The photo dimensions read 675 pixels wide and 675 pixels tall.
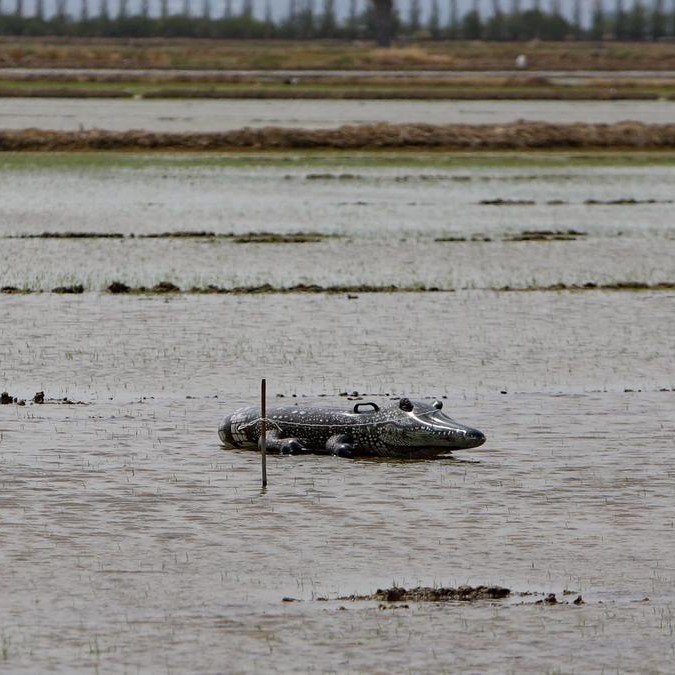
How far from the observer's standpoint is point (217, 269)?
2389 cm

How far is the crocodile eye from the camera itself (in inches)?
465

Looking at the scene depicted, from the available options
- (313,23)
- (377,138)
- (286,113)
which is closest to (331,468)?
(377,138)

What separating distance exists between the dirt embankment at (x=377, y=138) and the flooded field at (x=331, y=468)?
2078 centimetres

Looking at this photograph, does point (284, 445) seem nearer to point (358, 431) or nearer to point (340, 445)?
point (340, 445)

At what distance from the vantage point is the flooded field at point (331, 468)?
8469mm

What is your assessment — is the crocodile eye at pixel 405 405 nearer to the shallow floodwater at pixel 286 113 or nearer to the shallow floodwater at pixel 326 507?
the shallow floodwater at pixel 326 507

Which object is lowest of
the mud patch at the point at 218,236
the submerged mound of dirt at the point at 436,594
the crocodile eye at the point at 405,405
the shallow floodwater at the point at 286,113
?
the shallow floodwater at the point at 286,113

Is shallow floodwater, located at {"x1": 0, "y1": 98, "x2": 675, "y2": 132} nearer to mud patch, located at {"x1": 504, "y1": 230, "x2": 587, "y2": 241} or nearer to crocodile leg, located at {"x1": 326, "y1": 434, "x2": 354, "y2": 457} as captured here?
mud patch, located at {"x1": 504, "y1": 230, "x2": 587, "y2": 241}

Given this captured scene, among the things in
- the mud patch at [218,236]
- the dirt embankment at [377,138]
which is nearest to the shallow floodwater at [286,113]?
the dirt embankment at [377,138]

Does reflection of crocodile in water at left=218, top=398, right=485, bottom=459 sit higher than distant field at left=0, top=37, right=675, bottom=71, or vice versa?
reflection of crocodile in water at left=218, top=398, right=485, bottom=459

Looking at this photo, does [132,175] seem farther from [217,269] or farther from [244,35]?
[244,35]

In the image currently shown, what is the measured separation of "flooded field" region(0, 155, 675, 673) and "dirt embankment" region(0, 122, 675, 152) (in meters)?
20.8

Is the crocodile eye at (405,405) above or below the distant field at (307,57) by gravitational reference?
above

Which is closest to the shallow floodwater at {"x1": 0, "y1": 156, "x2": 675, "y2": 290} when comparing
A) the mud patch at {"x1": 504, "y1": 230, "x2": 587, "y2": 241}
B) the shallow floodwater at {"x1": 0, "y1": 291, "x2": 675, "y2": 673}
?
the mud patch at {"x1": 504, "y1": 230, "x2": 587, "y2": 241}
